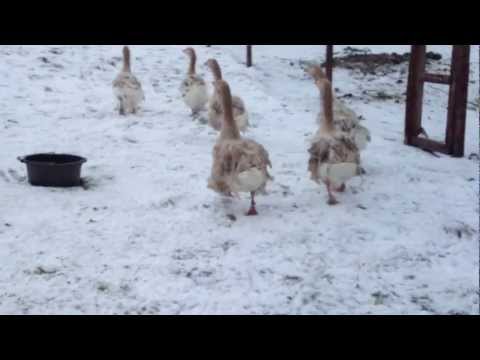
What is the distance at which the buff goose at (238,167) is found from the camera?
178 inches

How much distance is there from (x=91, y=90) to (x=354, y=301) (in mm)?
7166

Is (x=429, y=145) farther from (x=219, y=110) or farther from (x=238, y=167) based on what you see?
(x=238, y=167)

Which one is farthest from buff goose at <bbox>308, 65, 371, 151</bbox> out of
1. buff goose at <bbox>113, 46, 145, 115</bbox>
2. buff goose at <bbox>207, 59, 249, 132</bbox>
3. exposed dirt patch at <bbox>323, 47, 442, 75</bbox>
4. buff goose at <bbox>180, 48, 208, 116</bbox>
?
exposed dirt patch at <bbox>323, 47, 442, 75</bbox>

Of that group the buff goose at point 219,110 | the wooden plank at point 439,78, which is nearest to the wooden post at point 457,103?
the wooden plank at point 439,78

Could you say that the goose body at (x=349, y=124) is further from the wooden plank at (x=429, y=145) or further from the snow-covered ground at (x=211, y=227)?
the wooden plank at (x=429, y=145)

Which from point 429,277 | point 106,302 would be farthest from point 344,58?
point 106,302

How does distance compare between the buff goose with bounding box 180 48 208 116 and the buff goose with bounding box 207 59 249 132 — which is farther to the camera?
the buff goose with bounding box 180 48 208 116

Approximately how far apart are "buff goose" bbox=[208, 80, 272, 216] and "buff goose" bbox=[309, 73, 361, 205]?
0.49 metres

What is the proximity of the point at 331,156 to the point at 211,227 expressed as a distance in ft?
3.97

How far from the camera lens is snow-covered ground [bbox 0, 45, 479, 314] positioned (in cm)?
353

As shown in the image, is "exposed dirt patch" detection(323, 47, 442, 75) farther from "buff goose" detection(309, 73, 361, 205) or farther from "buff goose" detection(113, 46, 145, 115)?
"buff goose" detection(309, 73, 361, 205)

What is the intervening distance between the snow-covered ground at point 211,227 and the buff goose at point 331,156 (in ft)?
1.15

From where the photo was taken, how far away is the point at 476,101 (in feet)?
34.4

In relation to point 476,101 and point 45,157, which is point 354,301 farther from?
point 476,101
